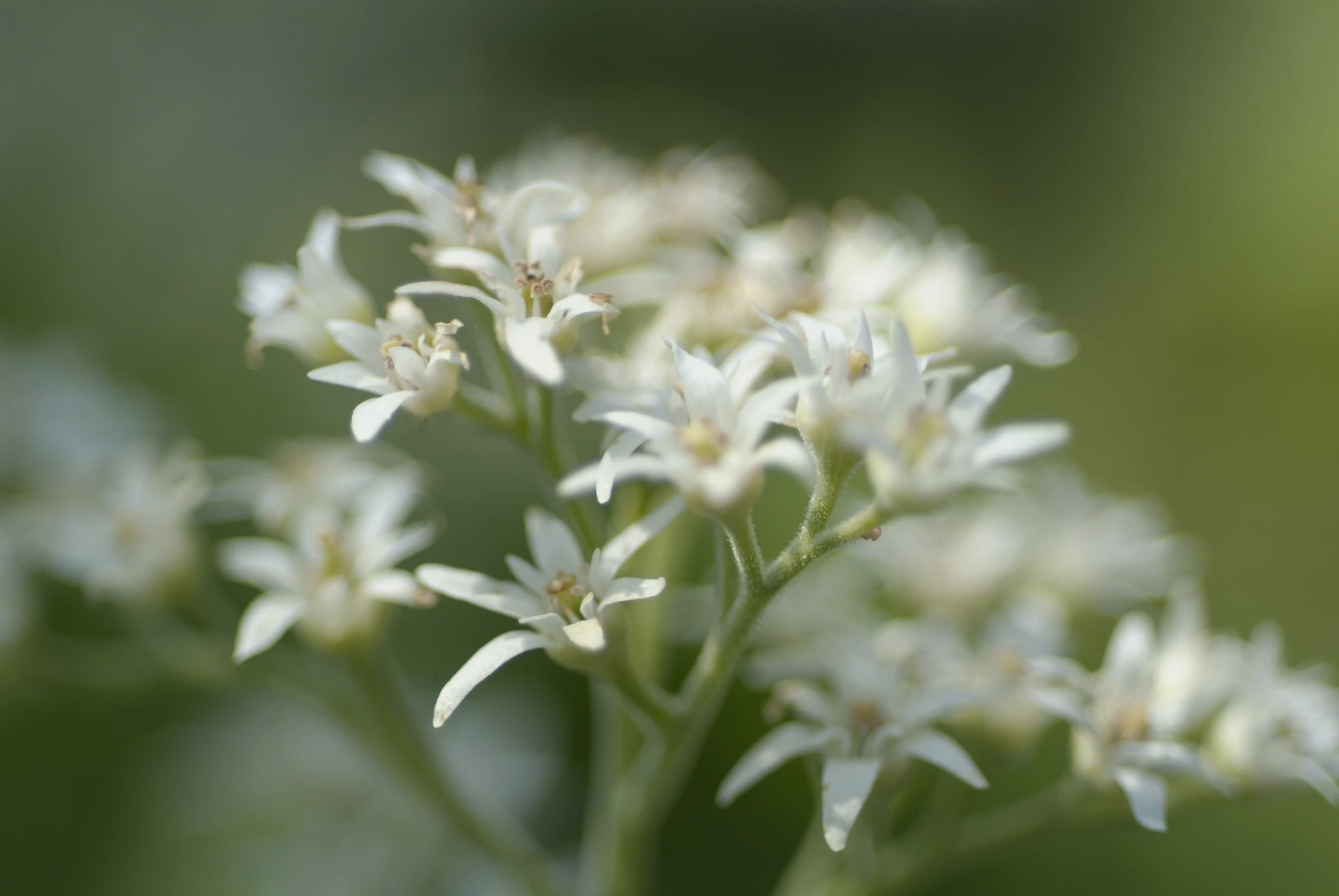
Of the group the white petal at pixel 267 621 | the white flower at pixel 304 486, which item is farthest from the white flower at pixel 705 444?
the white flower at pixel 304 486

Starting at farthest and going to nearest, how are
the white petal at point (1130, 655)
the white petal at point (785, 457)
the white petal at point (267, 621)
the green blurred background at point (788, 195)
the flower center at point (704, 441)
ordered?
the green blurred background at point (788, 195)
the white petal at point (1130, 655)
the white petal at point (267, 621)
the flower center at point (704, 441)
the white petal at point (785, 457)

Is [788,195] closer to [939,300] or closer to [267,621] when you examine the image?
[939,300]

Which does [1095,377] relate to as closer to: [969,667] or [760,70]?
[969,667]

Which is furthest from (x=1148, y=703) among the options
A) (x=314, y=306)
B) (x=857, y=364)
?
(x=314, y=306)

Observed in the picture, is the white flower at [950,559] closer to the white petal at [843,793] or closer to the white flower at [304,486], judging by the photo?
the white petal at [843,793]

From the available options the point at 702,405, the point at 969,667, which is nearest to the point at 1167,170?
the point at 969,667

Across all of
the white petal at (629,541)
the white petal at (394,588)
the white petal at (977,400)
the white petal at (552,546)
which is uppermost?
the white petal at (977,400)
